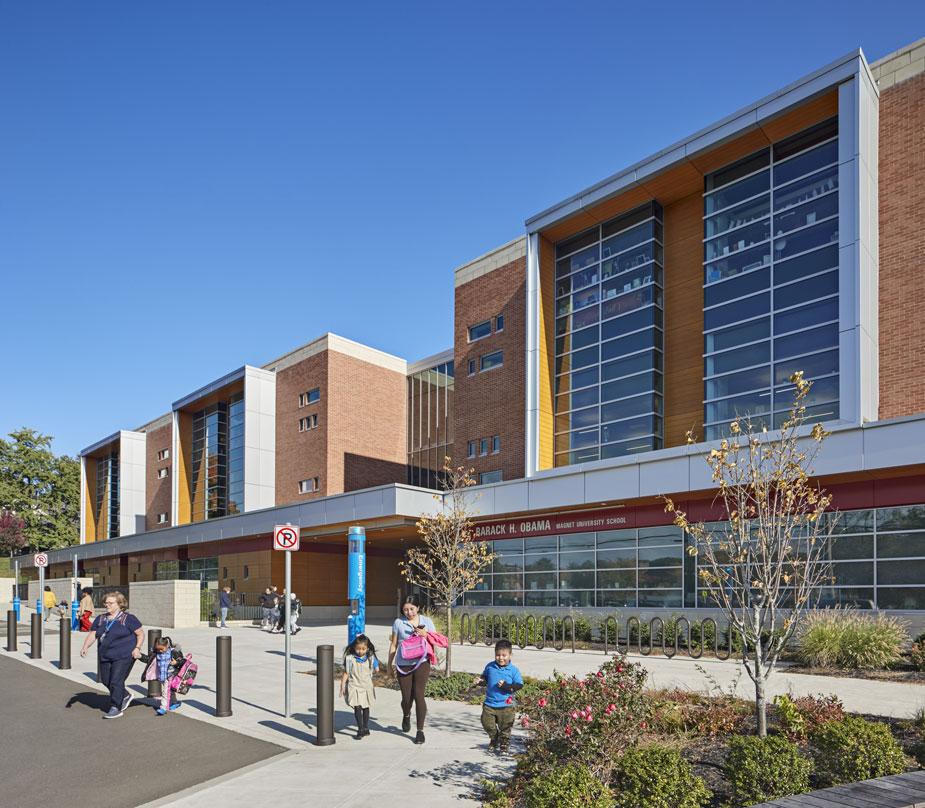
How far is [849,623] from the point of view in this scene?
15.9 metres

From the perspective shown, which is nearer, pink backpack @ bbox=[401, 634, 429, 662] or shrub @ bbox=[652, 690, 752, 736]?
shrub @ bbox=[652, 690, 752, 736]

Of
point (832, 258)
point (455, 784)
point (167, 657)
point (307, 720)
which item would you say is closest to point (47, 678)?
point (167, 657)

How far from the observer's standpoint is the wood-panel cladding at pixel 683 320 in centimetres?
2581

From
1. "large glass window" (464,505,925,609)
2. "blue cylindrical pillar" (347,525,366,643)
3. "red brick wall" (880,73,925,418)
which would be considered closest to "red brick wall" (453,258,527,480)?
"large glass window" (464,505,925,609)

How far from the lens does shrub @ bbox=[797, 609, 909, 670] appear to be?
14953 millimetres

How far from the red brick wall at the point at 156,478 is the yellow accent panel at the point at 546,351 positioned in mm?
32559

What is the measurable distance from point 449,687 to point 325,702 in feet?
11.8

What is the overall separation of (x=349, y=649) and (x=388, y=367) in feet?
109

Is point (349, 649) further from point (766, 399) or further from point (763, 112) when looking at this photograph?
point (763, 112)

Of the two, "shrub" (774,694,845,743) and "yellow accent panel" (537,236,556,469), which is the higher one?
"yellow accent panel" (537,236,556,469)

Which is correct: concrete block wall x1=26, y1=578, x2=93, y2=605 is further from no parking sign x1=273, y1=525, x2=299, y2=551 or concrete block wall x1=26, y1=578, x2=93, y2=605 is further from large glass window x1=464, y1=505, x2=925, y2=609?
no parking sign x1=273, y1=525, x2=299, y2=551

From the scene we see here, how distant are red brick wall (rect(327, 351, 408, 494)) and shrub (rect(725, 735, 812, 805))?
33.4 metres

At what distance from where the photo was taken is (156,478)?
56.3 m

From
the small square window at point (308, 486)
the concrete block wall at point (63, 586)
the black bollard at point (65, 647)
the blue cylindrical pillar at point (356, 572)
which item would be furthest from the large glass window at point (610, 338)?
the concrete block wall at point (63, 586)
